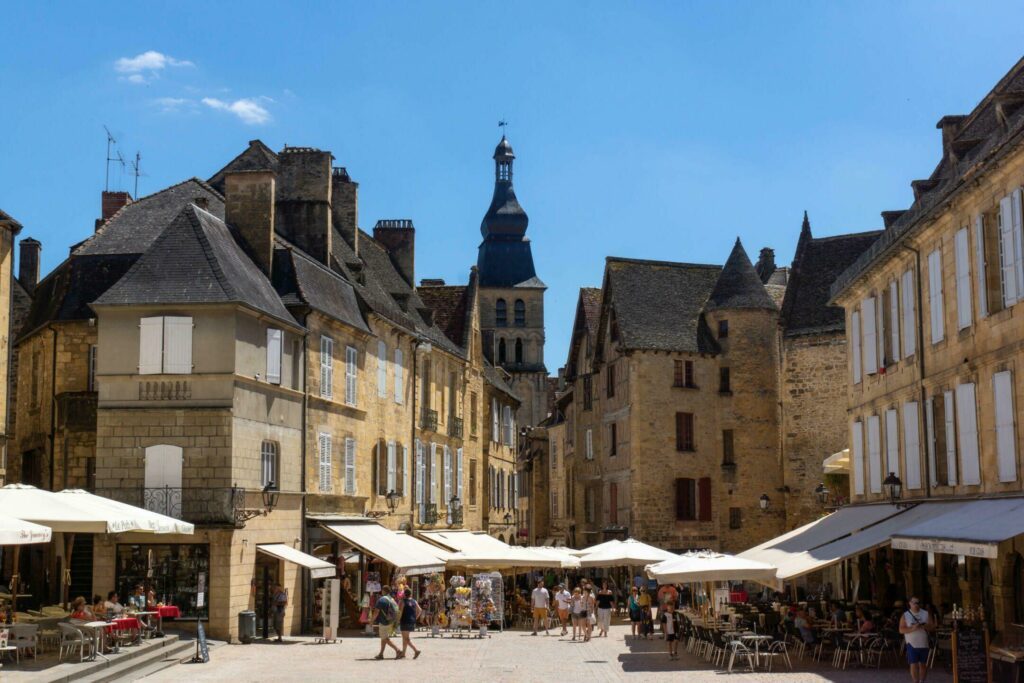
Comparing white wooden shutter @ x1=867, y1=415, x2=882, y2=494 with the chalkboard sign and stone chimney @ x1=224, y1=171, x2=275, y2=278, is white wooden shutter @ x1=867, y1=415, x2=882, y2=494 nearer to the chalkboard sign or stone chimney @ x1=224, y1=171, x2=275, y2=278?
the chalkboard sign

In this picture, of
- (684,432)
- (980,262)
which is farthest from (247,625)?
(684,432)

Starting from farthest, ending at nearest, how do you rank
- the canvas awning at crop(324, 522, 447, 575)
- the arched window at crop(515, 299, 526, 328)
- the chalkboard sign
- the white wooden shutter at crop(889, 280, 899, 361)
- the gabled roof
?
the arched window at crop(515, 299, 526, 328), the canvas awning at crop(324, 522, 447, 575), the white wooden shutter at crop(889, 280, 899, 361), the gabled roof, the chalkboard sign

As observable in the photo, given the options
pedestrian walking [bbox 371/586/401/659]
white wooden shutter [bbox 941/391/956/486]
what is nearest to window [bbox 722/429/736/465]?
white wooden shutter [bbox 941/391/956/486]

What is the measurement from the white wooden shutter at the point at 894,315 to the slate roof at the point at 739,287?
61.5ft

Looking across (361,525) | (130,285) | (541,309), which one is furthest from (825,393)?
(541,309)

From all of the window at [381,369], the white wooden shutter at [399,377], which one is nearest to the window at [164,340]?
the window at [381,369]

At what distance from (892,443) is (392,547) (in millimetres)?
10530

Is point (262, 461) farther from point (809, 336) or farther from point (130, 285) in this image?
point (809, 336)

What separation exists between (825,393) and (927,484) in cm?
1820

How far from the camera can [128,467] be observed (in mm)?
24922

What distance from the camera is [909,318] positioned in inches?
965

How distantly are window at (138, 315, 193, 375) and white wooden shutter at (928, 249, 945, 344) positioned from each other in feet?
43.6

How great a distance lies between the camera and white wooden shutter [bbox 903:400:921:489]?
2405 cm

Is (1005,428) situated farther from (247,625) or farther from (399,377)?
(399,377)
